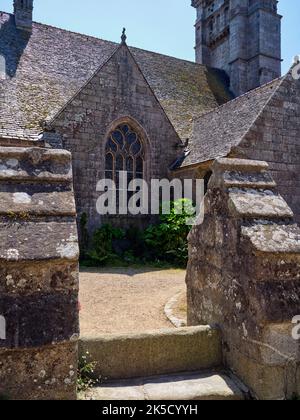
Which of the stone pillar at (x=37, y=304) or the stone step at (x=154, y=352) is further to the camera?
the stone step at (x=154, y=352)

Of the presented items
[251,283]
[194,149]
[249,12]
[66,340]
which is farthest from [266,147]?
[249,12]

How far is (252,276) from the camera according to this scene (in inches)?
112

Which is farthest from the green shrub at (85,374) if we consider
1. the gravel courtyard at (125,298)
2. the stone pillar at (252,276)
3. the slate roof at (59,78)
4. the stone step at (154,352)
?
the slate roof at (59,78)

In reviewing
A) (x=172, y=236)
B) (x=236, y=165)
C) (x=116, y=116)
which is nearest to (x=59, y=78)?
(x=116, y=116)

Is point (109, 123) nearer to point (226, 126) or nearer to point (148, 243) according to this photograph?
A: point (226, 126)

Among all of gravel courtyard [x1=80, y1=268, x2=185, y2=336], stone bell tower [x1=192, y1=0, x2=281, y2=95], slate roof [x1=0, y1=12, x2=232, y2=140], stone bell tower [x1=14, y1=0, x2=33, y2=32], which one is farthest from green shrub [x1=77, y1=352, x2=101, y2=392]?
stone bell tower [x1=192, y1=0, x2=281, y2=95]

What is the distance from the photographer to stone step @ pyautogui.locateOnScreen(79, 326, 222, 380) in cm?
287

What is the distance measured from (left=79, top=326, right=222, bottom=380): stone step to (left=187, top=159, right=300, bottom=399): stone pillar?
18 centimetres

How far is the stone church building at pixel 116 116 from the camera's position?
11844mm

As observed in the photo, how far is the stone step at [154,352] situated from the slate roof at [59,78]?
381 inches

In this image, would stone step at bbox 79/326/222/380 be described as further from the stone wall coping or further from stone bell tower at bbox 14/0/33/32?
stone bell tower at bbox 14/0/33/32

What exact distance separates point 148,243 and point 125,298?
18.2 ft

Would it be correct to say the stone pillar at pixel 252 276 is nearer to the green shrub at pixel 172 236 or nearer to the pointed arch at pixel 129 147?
the green shrub at pixel 172 236
